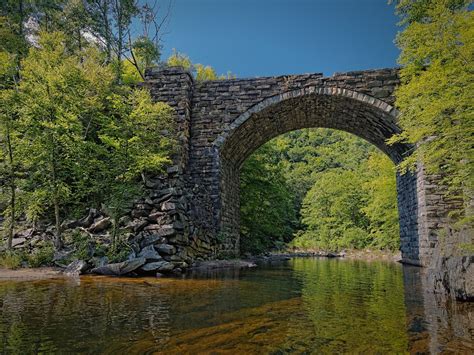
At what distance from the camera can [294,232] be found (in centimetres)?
3447

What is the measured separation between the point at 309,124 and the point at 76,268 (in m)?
11.4

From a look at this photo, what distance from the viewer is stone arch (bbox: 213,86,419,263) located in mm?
12133

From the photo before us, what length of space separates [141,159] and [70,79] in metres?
2.97

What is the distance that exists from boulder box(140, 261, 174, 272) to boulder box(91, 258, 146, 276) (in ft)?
0.50

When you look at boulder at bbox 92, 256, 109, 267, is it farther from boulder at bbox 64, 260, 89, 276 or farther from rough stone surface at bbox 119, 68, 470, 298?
rough stone surface at bbox 119, 68, 470, 298

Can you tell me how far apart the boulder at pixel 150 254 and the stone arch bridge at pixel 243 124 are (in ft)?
6.75

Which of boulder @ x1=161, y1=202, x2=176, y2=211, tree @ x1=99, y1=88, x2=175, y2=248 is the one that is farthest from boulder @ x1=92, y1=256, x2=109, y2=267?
A: boulder @ x1=161, y1=202, x2=176, y2=211

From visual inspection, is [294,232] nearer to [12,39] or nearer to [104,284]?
[12,39]

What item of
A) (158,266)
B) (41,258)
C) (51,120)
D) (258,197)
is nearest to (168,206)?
(158,266)

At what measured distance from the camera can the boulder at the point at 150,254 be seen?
8023mm

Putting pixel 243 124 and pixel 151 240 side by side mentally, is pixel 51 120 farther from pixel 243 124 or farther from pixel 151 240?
pixel 243 124

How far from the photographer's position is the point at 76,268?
7.52 m

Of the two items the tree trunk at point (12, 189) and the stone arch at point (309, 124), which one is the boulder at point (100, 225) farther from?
the stone arch at point (309, 124)

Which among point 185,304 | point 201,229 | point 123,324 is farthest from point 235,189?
point 123,324
